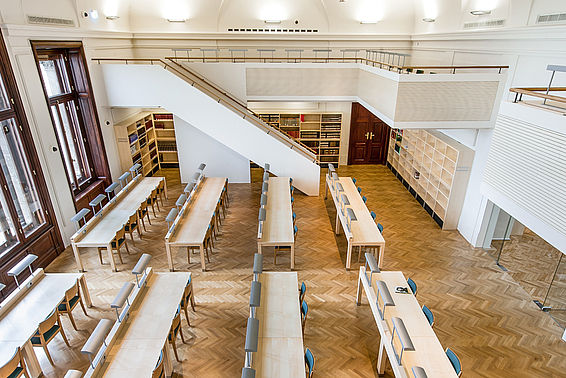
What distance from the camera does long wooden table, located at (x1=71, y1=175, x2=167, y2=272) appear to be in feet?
24.1

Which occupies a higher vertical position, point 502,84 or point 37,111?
point 502,84

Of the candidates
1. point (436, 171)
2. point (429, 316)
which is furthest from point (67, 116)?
point (436, 171)

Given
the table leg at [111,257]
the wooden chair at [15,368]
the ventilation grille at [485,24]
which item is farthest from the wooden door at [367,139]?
the wooden chair at [15,368]

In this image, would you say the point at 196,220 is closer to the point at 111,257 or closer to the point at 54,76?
the point at 111,257

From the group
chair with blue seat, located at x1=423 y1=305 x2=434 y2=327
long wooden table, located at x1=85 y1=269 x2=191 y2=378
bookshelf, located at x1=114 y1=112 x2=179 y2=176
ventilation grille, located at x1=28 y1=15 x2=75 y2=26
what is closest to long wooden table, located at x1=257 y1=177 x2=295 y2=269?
long wooden table, located at x1=85 y1=269 x2=191 y2=378

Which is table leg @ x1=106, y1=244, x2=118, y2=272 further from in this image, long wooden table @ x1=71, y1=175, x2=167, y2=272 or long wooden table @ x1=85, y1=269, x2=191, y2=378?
long wooden table @ x1=85, y1=269, x2=191, y2=378

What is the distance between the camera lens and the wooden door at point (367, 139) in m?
14.2

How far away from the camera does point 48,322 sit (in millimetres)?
5094

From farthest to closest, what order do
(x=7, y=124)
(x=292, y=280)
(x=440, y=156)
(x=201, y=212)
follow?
1. (x=440, y=156)
2. (x=201, y=212)
3. (x=7, y=124)
4. (x=292, y=280)

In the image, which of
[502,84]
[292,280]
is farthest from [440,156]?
[292,280]

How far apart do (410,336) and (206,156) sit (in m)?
9.32

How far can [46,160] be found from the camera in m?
7.96

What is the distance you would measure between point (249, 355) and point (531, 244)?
8.42 metres

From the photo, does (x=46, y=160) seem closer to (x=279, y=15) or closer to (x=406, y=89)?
(x=406, y=89)
